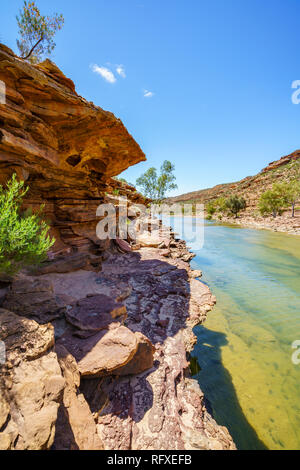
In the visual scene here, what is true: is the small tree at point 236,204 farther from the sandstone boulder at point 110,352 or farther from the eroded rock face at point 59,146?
the sandstone boulder at point 110,352

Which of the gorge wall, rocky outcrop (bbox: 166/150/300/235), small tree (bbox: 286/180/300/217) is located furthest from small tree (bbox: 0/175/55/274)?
small tree (bbox: 286/180/300/217)

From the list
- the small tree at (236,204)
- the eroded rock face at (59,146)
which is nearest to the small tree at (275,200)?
the small tree at (236,204)

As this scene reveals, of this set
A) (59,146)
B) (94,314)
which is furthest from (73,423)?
(59,146)

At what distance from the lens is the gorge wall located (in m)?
2.25

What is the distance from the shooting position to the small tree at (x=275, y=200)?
40019 millimetres

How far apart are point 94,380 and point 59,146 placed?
7.09 metres

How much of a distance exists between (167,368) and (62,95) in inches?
292

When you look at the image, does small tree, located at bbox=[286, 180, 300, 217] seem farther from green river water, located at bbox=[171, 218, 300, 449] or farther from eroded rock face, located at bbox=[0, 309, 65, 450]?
eroded rock face, located at bbox=[0, 309, 65, 450]

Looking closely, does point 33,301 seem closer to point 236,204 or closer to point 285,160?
point 236,204

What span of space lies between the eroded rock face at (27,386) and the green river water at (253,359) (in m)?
3.62

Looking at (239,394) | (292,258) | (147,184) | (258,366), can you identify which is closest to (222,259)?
(292,258)

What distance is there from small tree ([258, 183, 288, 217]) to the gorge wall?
138ft

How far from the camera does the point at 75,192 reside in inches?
332

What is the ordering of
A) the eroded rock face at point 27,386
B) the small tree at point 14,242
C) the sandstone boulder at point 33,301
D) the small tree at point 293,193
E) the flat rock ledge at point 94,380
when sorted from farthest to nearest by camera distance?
the small tree at point 293,193
the sandstone boulder at point 33,301
the small tree at point 14,242
the flat rock ledge at point 94,380
the eroded rock face at point 27,386
